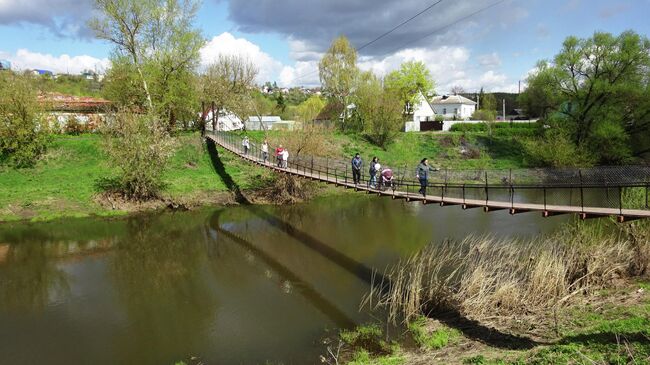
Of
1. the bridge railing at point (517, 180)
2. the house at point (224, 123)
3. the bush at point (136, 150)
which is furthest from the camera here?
the house at point (224, 123)

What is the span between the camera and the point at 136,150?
23.6 m

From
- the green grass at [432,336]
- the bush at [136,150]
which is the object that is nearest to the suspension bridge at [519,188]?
the green grass at [432,336]

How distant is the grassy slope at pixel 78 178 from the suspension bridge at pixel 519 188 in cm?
190

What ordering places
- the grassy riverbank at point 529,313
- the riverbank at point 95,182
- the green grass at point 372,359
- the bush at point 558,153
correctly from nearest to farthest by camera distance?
the grassy riverbank at point 529,313
the green grass at point 372,359
the riverbank at point 95,182
the bush at point 558,153

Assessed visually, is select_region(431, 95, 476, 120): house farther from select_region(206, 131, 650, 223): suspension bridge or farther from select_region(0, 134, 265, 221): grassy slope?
select_region(0, 134, 265, 221): grassy slope

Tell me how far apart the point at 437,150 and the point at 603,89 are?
13.5 m

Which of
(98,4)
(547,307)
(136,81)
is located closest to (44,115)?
(136,81)

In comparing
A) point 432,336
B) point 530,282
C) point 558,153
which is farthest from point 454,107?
point 432,336

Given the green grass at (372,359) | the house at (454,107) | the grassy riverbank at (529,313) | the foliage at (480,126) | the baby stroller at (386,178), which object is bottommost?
the green grass at (372,359)

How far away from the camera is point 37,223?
2219 centimetres

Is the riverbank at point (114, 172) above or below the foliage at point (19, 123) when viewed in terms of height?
below

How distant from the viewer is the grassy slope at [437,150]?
3828 centimetres

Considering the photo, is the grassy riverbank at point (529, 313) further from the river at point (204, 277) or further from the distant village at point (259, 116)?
the distant village at point (259, 116)

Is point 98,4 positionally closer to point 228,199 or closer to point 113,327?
point 228,199
